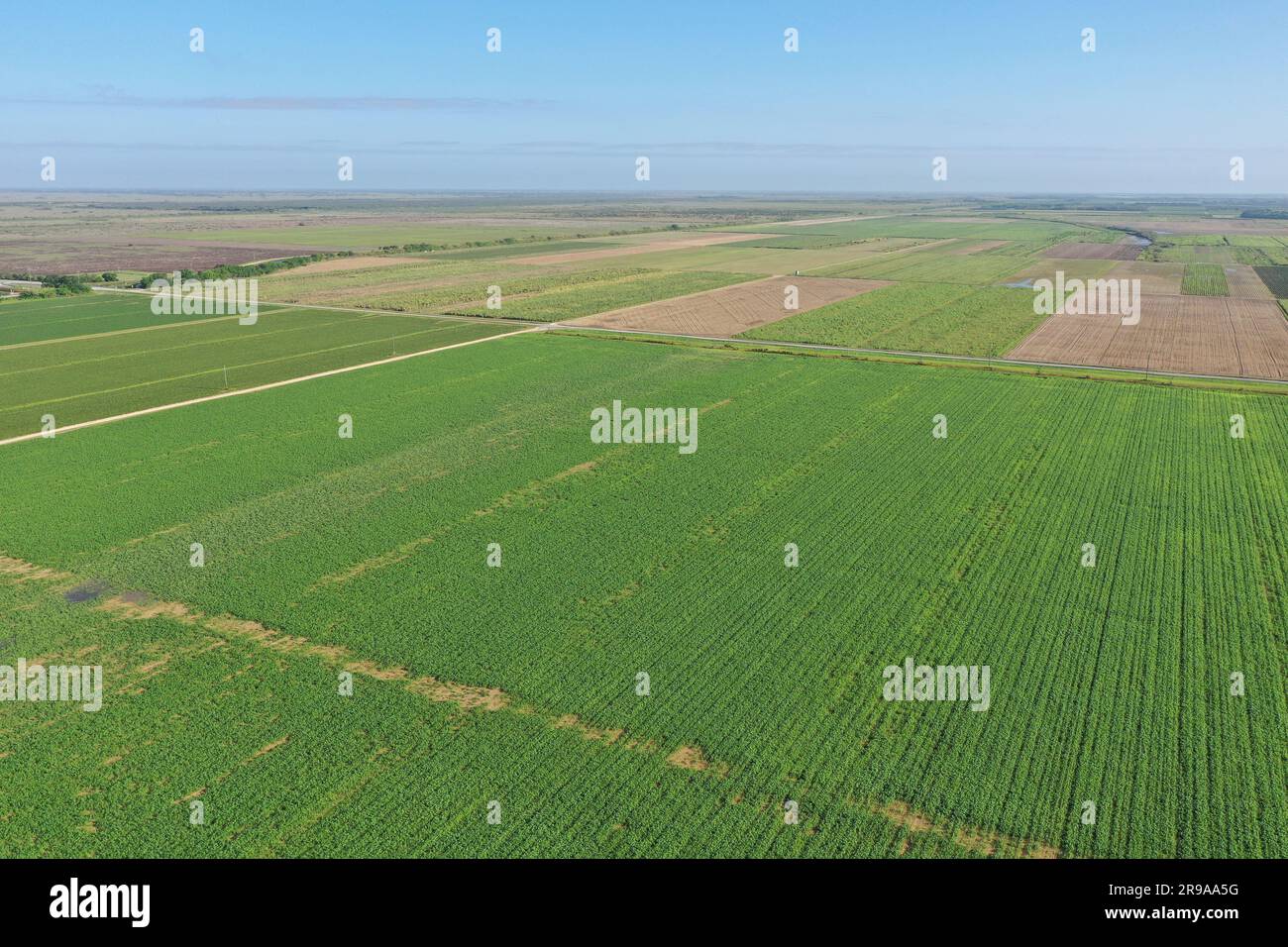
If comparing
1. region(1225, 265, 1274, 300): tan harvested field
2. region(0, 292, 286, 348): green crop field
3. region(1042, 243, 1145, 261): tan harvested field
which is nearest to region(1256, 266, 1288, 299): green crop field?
region(1225, 265, 1274, 300): tan harvested field

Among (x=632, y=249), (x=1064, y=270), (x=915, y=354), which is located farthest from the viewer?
(x=632, y=249)

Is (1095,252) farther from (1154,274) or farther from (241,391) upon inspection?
Result: (241,391)

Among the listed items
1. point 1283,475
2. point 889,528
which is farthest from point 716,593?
point 1283,475

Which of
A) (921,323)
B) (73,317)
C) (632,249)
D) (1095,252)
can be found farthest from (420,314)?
(1095,252)

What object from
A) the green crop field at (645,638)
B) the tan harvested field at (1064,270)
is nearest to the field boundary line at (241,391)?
the green crop field at (645,638)

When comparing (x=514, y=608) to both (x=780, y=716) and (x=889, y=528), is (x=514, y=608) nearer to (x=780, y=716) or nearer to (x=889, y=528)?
(x=780, y=716)
